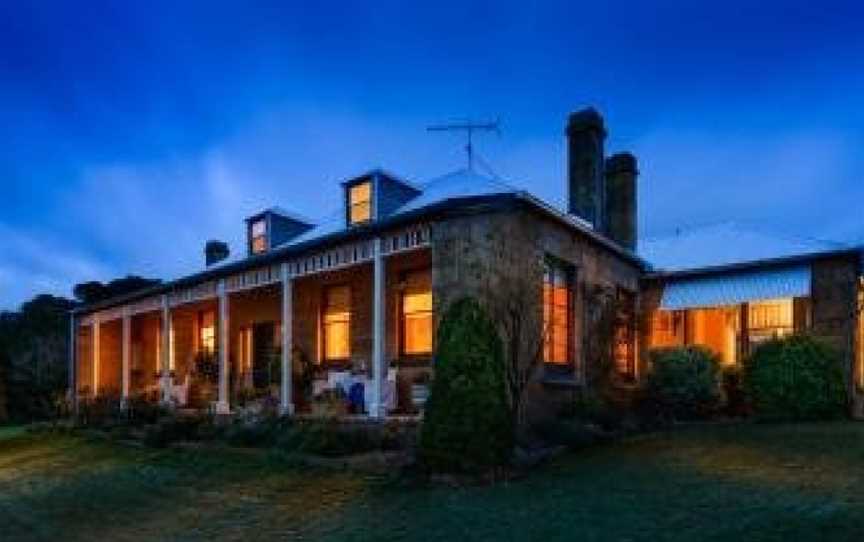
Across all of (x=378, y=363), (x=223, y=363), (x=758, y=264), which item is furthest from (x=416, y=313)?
(x=758, y=264)

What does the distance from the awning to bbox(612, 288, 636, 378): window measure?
0.89m

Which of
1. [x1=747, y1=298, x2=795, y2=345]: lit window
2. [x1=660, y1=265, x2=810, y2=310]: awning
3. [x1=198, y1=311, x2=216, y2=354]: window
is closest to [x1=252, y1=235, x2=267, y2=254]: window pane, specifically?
[x1=198, y1=311, x2=216, y2=354]: window

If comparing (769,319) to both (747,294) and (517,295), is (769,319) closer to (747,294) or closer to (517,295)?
(747,294)

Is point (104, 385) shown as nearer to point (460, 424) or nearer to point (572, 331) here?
point (572, 331)

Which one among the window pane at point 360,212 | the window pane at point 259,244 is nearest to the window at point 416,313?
the window pane at point 360,212

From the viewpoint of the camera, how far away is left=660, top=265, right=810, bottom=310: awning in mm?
18547

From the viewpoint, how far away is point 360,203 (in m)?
20.2

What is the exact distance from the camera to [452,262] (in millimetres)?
14758

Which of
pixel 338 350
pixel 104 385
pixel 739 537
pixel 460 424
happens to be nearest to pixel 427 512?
pixel 460 424

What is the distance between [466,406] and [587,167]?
1072 cm

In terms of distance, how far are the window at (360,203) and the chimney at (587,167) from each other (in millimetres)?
5011

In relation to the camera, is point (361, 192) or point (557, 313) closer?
point (557, 313)

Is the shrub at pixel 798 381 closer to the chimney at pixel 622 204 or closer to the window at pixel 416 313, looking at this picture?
the chimney at pixel 622 204

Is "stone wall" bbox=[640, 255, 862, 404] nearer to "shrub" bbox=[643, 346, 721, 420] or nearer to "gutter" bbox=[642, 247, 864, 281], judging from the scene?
"gutter" bbox=[642, 247, 864, 281]
